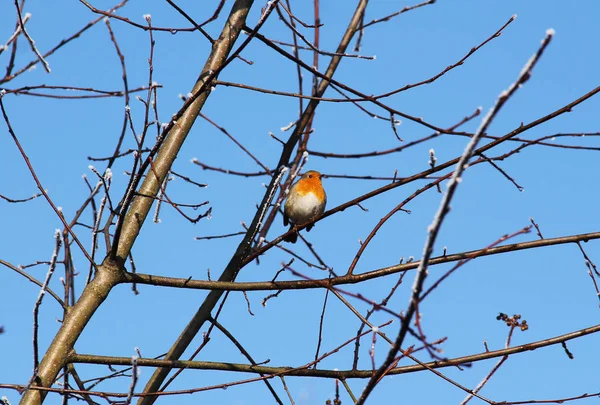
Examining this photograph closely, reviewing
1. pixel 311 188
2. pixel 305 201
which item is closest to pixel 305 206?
pixel 305 201

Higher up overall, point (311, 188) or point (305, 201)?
point (311, 188)

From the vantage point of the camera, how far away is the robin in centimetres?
554

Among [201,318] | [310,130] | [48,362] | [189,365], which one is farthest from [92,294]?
[310,130]

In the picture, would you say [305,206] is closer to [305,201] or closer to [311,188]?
[305,201]

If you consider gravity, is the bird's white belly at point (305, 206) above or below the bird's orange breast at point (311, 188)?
below

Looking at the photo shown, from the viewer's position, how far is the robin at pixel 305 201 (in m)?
5.54

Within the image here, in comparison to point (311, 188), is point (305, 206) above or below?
below

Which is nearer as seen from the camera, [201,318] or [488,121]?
[488,121]

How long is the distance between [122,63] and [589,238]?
1759 mm

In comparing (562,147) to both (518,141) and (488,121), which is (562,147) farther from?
(488,121)

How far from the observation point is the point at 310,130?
9.98 ft

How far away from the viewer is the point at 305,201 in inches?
218

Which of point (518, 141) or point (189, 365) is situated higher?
point (518, 141)

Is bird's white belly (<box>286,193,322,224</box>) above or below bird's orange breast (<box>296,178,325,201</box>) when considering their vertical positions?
below
